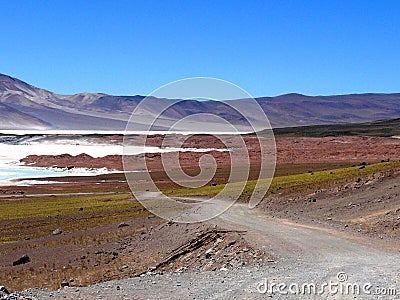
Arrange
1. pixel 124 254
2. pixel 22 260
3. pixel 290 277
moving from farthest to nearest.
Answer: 1. pixel 22 260
2. pixel 124 254
3. pixel 290 277

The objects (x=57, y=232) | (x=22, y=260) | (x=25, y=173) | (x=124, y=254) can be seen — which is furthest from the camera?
(x=25, y=173)

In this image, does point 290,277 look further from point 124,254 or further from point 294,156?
point 294,156

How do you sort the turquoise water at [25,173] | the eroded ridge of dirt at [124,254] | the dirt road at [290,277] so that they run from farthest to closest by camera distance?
the turquoise water at [25,173] → the eroded ridge of dirt at [124,254] → the dirt road at [290,277]

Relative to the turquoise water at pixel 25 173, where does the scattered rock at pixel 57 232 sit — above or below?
above

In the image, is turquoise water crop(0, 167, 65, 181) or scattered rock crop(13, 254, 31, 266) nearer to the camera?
scattered rock crop(13, 254, 31, 266)

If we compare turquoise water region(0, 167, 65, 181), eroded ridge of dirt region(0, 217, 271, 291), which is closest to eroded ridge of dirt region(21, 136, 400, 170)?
turquoise water region(0, 167, 65, 181)

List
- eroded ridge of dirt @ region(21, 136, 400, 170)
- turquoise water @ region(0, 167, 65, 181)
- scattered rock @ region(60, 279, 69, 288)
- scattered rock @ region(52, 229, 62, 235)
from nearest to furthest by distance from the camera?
scattered rock @ region(60, 279, 69, 288) → scattered rock @ region(52, 229, 62, 235) → turquoise water @ region(0, 167, 65, 181) → eroded ridge of dirt @ region(21, 136, 400, 170)

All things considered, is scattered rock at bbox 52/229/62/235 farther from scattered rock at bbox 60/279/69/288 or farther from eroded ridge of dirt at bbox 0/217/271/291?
scattered rock at bbox 60/279/69/288

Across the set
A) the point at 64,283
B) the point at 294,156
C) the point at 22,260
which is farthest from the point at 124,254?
the point at 294,156

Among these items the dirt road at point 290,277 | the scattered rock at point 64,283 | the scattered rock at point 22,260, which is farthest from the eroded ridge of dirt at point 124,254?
the dirt road at point 290,277

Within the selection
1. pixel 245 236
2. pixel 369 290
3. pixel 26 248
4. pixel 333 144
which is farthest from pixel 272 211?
pixel 333 144

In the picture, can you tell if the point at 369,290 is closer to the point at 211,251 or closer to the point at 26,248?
the point at 211,251

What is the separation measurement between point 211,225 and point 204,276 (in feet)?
35.4

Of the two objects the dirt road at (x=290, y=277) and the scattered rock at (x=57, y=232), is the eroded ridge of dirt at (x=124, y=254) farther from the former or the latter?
the scattered rock at (x=57, y=232)
